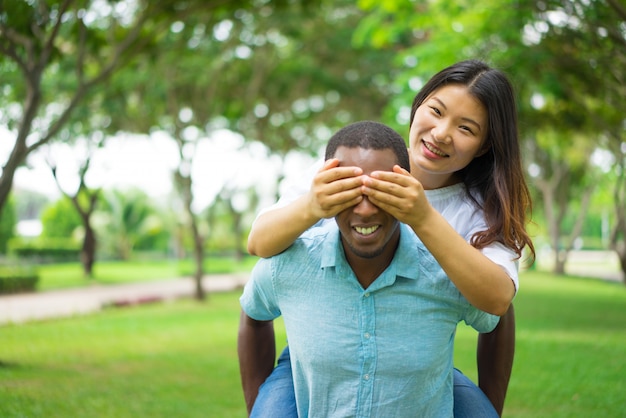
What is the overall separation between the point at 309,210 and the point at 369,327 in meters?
0.40

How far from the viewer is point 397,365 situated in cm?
211

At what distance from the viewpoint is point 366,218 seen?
1.97 m

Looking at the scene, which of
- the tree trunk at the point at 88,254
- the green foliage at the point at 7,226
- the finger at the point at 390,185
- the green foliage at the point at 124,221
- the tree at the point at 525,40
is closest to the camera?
the finger at the point at 390,185

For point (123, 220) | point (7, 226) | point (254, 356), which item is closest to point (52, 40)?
point (254, 356)

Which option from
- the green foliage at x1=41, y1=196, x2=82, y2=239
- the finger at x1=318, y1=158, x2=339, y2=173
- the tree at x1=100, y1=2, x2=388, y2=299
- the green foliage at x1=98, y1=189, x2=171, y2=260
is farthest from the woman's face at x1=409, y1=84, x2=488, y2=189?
the green foliage at x1=41, y1=196, x2=82, y2=239

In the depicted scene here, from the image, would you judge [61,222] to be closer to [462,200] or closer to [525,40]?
[525,40]

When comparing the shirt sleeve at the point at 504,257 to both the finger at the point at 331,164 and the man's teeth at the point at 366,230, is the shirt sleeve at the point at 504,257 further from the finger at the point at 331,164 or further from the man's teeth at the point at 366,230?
the finger at the point at 331,164

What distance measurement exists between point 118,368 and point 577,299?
39.3 ft

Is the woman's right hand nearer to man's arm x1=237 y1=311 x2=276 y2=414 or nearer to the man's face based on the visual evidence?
the man's face

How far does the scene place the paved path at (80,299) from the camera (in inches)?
643

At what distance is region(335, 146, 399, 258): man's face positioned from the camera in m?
1.97

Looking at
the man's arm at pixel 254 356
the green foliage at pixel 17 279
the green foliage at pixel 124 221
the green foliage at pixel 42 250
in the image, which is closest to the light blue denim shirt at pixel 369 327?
the man's arm at pixel 254 356

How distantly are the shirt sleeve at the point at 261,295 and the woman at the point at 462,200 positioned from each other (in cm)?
7

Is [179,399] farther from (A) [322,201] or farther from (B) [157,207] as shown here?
(B) [157,207]
